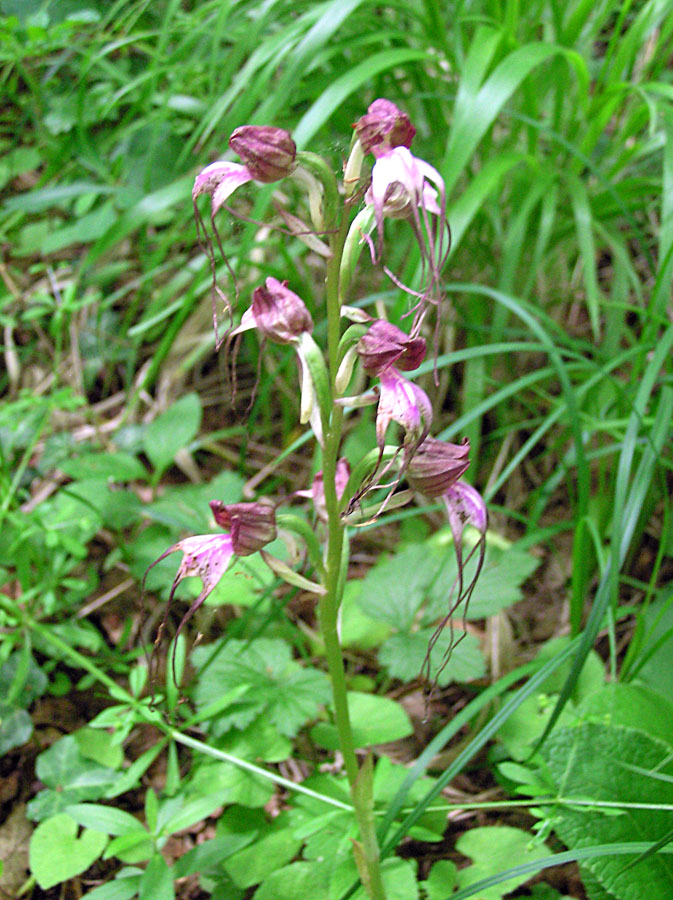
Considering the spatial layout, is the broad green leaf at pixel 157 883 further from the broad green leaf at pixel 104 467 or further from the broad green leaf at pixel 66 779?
the broad green leaf at pixel 104 467

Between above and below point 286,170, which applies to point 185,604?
below

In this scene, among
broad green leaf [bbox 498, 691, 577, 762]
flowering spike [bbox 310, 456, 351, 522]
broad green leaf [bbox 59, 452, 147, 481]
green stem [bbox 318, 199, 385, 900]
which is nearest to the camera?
green stem [bbox 318, 199, 385, 900]

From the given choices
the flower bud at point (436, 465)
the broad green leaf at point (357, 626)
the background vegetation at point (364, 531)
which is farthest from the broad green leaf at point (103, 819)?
the flower bud at point (436, 465)

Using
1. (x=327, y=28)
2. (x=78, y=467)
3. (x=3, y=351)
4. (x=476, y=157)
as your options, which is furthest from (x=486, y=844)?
(x=3, y=351)

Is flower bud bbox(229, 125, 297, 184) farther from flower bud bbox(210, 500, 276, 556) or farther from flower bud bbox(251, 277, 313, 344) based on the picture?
flower bud bbox(210, 500, 276, 556)

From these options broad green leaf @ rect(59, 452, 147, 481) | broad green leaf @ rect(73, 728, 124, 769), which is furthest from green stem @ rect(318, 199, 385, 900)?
broad green leaf @ rect(59, 452, 147, 481)

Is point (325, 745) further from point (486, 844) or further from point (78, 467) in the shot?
point (78, 467)
